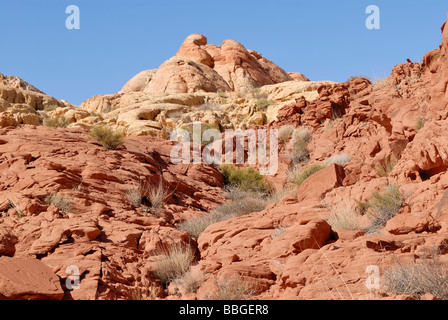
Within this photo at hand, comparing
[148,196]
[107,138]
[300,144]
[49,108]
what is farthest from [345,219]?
[49,108]

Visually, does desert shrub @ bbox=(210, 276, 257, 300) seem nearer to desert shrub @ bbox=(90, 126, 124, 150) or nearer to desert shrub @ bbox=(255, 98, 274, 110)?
desert shrub @ bbox=(90, 126, 124, 150)

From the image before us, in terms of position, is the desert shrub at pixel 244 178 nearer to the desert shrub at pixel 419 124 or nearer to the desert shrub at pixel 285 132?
the desert shrub at pixel 285 132

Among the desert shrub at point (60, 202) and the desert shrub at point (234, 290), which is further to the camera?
the desert shrub at point (60, 202)

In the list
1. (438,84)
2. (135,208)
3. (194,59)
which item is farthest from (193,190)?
(194,59)

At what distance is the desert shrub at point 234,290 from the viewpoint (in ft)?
16.6

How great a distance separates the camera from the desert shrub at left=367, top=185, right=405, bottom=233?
21.8ft

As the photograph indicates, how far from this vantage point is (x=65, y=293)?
5262 mm

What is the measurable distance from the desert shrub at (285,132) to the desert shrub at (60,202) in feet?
32.5

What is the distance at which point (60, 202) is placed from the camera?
7902 millimetres

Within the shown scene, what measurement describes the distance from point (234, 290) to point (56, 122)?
18.2 meters

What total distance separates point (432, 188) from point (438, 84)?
285 centimetres

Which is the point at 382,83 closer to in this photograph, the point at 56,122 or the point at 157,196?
the point at 157,196

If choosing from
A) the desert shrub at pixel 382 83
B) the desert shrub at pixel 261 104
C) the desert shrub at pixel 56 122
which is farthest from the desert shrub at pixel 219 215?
the desert shrub at pixel 261 104
